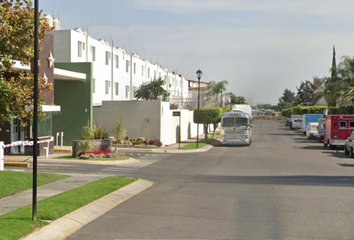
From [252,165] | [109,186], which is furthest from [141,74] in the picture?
[109,186]

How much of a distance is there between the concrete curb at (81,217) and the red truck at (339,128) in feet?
81.0

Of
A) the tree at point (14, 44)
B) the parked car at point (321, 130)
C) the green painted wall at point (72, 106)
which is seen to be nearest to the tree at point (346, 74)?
the parked car at point (321, 130)

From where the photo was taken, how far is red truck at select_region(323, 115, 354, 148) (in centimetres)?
3634

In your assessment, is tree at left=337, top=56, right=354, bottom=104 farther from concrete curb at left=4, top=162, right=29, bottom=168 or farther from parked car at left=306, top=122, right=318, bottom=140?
concrete curb at left=4, top=162, right=29, bottom=168

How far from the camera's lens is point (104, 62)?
46.6 meters

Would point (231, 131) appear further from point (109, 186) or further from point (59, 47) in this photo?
point (109, 186)

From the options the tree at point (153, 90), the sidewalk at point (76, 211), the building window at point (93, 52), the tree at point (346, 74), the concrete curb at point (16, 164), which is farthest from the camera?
the tree at point (346, 74)

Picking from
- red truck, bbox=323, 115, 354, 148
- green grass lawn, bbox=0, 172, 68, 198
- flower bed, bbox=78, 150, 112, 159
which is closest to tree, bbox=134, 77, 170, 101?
red truck, bbox=323, 115, 354, 148

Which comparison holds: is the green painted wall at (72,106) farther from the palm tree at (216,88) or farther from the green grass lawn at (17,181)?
the palm tree at (216,88)

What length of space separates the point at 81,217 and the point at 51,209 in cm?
74

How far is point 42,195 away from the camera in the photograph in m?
13.6

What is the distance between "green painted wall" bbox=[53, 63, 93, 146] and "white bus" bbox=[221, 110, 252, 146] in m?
13.3

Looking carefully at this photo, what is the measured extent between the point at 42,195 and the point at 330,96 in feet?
189

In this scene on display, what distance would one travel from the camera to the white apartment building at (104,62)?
4050 centimetres
